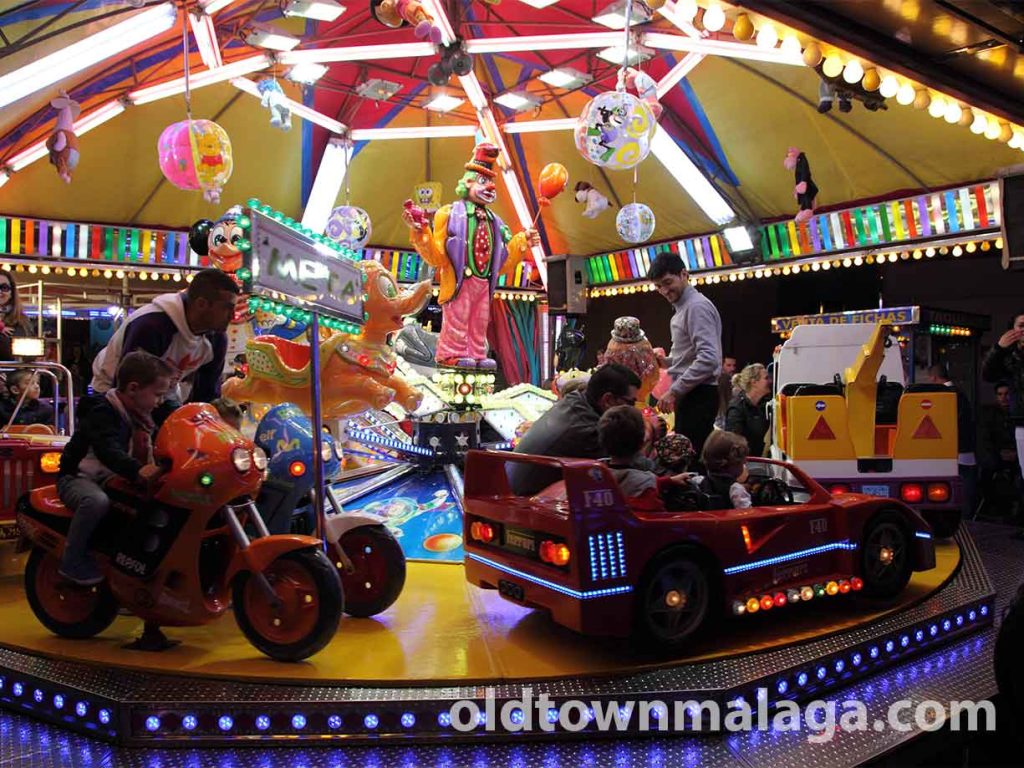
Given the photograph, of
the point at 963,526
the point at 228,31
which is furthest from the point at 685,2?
the point at 228,31

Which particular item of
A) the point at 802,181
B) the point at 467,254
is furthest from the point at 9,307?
the point at 802,181

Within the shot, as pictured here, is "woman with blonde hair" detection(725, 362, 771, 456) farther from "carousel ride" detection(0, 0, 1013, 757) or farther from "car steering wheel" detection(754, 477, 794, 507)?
"car steering wheel" detection(754, 477, 794, 507)

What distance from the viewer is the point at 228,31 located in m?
9.26

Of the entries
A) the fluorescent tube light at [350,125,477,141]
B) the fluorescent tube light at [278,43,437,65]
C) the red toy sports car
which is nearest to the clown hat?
the red toy sports car

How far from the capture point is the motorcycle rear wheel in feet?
10.5

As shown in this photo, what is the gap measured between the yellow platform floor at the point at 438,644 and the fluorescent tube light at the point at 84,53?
17.2ft

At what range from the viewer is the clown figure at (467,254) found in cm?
597

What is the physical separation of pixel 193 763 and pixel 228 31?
348 inches

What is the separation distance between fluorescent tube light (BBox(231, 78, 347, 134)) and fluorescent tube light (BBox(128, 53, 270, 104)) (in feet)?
2.38

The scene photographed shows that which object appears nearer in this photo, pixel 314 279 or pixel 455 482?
pixel 314 279

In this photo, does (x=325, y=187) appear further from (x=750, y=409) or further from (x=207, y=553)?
(x=207, y=553)

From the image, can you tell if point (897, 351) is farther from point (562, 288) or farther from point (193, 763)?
point (562, 288)

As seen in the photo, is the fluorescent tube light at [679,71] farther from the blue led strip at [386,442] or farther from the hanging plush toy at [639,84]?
the blue led strip at [386,442]

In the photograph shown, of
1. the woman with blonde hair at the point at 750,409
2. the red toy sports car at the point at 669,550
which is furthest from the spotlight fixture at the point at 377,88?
the red toy sports car at the point at 669,550
